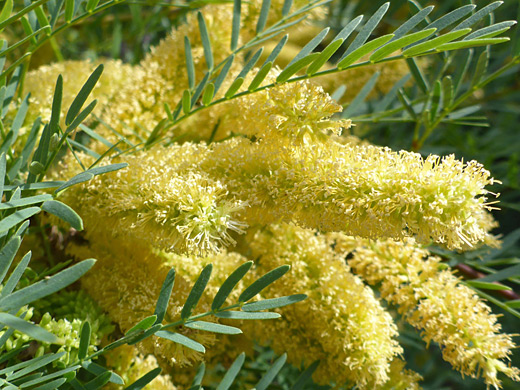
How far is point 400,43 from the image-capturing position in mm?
634

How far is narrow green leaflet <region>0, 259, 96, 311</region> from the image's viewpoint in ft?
1.56

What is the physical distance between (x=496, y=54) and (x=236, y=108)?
973 millimetres

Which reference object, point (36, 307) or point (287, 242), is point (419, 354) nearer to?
point (287, 242)

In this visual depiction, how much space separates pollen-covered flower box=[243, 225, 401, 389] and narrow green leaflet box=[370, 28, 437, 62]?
0.38 metres

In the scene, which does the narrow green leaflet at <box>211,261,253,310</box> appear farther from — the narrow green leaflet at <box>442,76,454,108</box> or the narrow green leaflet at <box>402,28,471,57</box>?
the narrow green leaflet at <box>442,76,454,108</box>

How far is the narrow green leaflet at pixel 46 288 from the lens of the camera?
1.56 ft

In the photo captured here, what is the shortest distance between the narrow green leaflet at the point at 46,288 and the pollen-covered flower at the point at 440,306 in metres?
0.58

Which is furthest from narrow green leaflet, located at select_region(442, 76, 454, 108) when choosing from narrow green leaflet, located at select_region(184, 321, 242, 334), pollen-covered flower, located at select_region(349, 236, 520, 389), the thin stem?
narrow green leaflet, located at select_region(184, 321, 242, 334)

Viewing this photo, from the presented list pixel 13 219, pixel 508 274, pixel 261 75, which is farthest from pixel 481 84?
pixel 13 219

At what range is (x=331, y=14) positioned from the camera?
149 cm

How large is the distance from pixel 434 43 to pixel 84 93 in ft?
1.32

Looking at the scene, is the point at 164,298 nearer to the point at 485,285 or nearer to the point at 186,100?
the point at 186,100

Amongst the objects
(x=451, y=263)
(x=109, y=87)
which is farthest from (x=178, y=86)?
(x=451, y=263)

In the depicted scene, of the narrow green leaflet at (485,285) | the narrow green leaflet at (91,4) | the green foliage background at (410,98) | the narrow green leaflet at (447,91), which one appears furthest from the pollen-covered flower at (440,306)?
the narrow green leaflet at (91,4)
